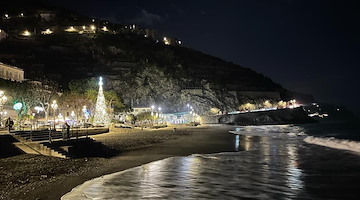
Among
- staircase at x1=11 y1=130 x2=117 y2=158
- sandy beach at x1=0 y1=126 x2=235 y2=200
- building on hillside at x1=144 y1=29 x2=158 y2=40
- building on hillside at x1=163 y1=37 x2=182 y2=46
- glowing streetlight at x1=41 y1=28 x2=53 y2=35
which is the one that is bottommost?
sandy beach at x1=0 y1=126 x2=235 y2=200

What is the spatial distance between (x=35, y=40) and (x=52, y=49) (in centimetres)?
1024

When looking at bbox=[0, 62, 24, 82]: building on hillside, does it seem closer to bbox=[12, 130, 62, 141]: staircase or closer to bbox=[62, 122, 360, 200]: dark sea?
bbox=[12, 130, 62, 141]: staircase

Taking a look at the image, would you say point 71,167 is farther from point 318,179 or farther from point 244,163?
point 318,179

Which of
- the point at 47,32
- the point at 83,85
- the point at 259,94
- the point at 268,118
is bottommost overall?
the point at 268,118

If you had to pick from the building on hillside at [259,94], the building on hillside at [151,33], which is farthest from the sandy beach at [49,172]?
the building on hillside at [151,33]

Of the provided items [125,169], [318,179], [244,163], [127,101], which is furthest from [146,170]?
[127,101]

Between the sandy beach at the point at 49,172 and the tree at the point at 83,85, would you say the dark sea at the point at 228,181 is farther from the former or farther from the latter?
the tree at the point at 83,85

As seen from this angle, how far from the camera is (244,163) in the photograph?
17172 millimetres

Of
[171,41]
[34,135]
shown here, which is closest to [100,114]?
[34,135]

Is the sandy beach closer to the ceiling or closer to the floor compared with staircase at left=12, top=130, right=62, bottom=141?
closer to the floor

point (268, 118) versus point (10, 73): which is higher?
point (10, 73)

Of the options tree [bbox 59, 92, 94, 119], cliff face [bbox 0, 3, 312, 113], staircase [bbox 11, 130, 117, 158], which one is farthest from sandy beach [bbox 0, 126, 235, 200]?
cliff face [bbox 0, 3, 312, 113]

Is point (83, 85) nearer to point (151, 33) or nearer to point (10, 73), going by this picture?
point (10, 73)

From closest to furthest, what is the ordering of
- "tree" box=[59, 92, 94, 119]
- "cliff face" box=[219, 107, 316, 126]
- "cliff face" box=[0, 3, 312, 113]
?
1. "tree" box=[59, 92, 94, 119]
2. "cliff face" box=[0, 3, 312, 113]
3. "cliff face" box=[219, 107, 316, 126]
